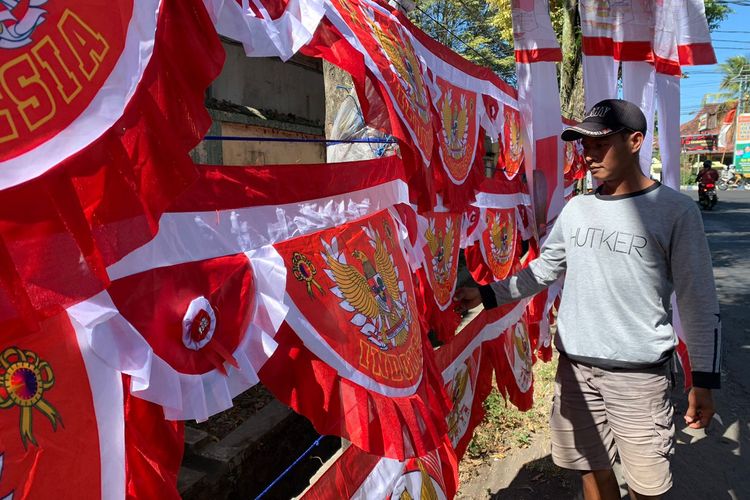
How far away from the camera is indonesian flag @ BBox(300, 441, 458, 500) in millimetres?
1380

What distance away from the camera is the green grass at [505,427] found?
10.5 feet

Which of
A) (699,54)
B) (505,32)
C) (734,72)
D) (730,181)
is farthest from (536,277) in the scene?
(734,72)

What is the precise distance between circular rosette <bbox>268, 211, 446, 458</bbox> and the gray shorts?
2.62 ft

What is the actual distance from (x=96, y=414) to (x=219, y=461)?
8.10 feet

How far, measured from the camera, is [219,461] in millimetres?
3018

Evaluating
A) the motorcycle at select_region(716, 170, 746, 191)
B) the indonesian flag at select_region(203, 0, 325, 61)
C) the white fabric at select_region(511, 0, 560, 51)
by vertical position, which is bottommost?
the motorcycle at select_region(716, 170, 746, 191)

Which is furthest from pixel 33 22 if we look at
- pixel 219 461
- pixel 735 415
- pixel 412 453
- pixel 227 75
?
pixel 227 75

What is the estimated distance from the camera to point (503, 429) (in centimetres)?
345

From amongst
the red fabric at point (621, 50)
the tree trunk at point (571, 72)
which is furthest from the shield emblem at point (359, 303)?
the tree trunk at point (571, 72)

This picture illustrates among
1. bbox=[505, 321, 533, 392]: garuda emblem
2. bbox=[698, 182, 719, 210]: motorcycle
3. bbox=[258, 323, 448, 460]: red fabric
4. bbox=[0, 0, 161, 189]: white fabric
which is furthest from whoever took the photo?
bbox=[698, 182, 719, 210]: motorcycle

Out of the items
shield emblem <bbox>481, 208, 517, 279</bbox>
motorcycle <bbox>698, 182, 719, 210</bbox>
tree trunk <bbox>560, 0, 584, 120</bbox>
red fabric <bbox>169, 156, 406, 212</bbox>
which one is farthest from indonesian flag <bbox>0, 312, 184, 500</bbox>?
motorcycle <bbox>698, 182, 719, 210</bbox>

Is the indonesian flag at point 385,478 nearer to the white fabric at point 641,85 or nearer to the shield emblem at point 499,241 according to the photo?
the shield emblem at point 499,241

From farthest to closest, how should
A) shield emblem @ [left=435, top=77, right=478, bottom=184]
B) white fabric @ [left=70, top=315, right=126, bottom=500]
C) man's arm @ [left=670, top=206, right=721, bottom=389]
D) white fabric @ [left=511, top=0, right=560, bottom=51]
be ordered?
white fabric @ [left=511, top=0, right=560, bottom=51], shield emblem @ [left=435, top=77, right=478, bottom=184], man's arm @ [left=670, top=206, right=721, bottom=389], white fabric @ [left=70, top=315, right=126, bottom=500]

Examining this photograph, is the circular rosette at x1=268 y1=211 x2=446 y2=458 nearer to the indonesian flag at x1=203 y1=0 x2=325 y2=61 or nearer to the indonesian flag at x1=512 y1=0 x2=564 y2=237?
the indonesian flag at x1=203 y1=0 x2=325 y2=61
